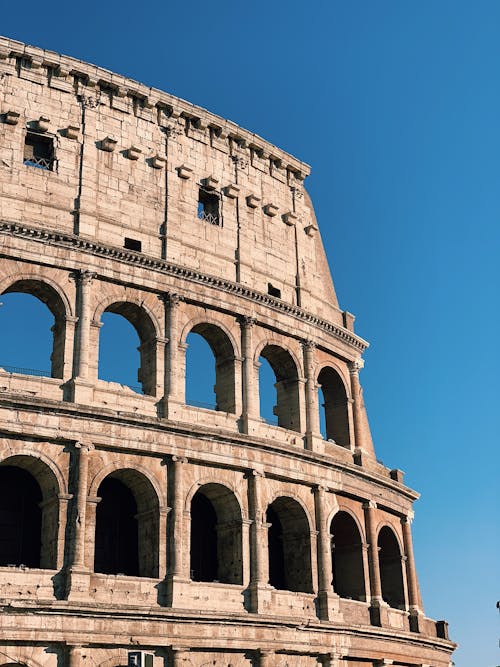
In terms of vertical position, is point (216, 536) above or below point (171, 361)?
below

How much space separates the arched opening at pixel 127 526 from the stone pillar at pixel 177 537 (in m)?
0.43

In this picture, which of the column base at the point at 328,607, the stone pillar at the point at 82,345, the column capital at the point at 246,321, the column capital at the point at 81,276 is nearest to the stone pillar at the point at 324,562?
the column base at the point at 328,607

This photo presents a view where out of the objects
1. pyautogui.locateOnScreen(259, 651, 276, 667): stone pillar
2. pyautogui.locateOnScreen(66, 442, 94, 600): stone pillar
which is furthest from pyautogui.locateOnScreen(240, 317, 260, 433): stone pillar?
pyautogui.locateOnScreen(259, 651, 276, 667): stone pillar

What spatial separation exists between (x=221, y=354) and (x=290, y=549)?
254 inches

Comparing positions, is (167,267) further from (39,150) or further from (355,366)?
(355,366)

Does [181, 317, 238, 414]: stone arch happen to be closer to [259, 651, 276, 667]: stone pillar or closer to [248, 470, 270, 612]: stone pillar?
[248, 470, 270, 612]: stone pillar

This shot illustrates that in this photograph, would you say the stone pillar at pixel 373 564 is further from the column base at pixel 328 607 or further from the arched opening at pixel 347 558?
the column base at pixel 328 607

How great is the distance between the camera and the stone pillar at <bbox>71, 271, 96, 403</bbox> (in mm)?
25891

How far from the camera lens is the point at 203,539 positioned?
29.0 m

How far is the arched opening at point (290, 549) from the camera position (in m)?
29.5

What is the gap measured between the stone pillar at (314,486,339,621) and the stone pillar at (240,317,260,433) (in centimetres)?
318

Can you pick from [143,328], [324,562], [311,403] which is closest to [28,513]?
[143,328]

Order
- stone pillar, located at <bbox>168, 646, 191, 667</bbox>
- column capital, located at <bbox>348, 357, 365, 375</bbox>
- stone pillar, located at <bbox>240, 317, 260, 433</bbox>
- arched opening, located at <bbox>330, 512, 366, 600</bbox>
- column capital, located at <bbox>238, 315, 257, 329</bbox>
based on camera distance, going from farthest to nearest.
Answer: column capital, located at <bbox>348, 357, 365, 375</bbox>
arched opening, located at <bbox>330, 512, 366, 600</bbox>
column capital, located at <bbox>238, 315, 257, 329</bbox>
stone pillar, located at <bbox>240, 317, 260, 433</bbox>
stone pillar, located at <bbox>168, 646, 191, 667</bbox>

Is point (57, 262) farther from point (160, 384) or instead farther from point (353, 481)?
point (353, 481)
